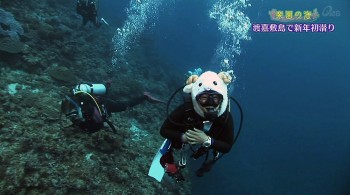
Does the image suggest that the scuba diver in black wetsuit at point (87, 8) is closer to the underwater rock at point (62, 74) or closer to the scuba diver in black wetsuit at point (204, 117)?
the underwater rock at point (62, 74)

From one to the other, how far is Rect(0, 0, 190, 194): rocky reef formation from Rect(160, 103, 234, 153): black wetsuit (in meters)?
3.59

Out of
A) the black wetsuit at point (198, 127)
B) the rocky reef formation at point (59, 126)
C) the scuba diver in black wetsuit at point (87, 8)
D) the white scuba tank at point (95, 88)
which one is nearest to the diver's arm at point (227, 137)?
the black wetsuit at point (198, 127)

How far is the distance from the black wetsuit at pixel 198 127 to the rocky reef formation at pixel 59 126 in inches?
141

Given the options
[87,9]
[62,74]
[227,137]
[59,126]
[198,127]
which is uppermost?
[87,9]

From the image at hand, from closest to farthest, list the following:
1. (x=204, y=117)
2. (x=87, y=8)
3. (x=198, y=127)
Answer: (x=204, y=117), (x=198, y=127), (x=87, y=8)

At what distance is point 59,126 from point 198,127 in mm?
5258

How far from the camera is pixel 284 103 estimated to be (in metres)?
48.8

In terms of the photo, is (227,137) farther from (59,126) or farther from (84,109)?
(59,126)

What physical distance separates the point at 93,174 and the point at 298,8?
55.2m

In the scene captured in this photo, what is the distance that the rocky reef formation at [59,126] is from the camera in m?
5.69

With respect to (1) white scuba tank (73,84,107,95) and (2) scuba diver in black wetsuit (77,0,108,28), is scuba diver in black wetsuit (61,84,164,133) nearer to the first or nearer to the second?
(1) white scuba tank (73,84,107,95)

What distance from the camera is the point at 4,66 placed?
8.67m

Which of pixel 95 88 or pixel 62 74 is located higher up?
pixel 62 74

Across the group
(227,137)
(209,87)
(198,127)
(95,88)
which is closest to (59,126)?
(95,88)
